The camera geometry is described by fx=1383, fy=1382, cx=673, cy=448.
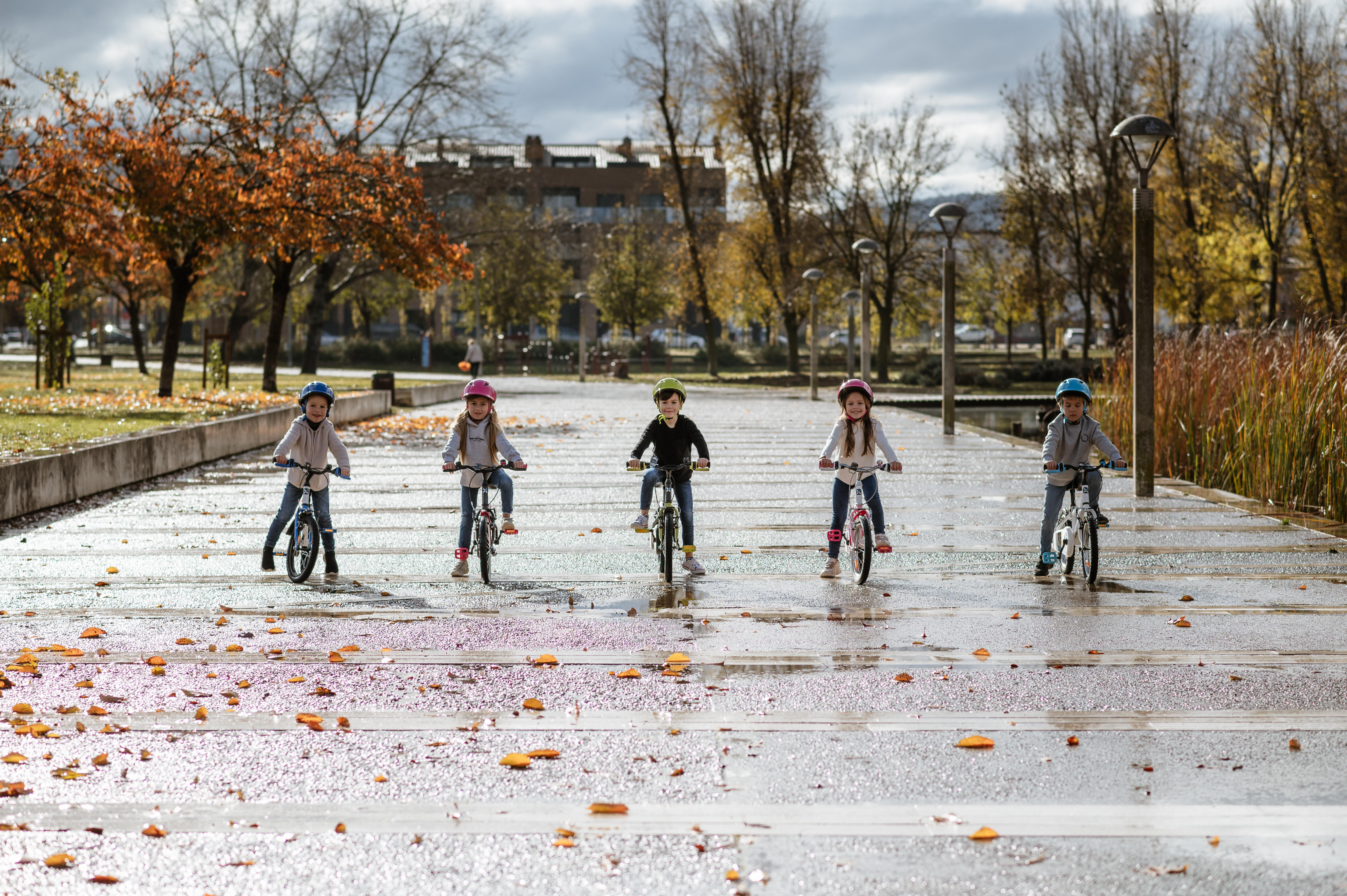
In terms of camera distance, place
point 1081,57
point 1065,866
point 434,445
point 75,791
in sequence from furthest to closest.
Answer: point 1081,57
point 434,445
point 75,791
point 1065,866

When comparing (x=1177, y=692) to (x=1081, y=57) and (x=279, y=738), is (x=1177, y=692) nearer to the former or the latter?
(x=279, y=738)

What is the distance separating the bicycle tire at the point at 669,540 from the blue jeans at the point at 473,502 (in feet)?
3.43

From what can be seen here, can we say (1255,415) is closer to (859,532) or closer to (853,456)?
(853,456)

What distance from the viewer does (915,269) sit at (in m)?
54.2

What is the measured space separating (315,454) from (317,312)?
44707mm

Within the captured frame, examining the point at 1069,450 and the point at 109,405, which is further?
the point at 109,405

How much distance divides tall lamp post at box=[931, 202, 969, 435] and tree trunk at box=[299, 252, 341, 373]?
110ft

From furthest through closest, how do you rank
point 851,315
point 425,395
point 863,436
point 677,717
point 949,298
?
1. point 851,315
2. point 425,395
3. point 949,298
4. point 863,436
5. point 677,717

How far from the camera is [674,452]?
9.02 m

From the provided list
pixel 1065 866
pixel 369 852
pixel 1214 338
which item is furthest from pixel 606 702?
pixel 1214 338

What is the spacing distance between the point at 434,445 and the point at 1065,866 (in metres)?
17.4

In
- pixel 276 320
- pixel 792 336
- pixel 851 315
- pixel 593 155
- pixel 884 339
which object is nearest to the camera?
pixel 276 320

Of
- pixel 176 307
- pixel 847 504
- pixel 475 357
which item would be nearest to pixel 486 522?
pixel 847 504

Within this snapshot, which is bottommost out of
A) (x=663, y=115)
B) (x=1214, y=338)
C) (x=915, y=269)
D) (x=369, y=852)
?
(x=369, y=852)
